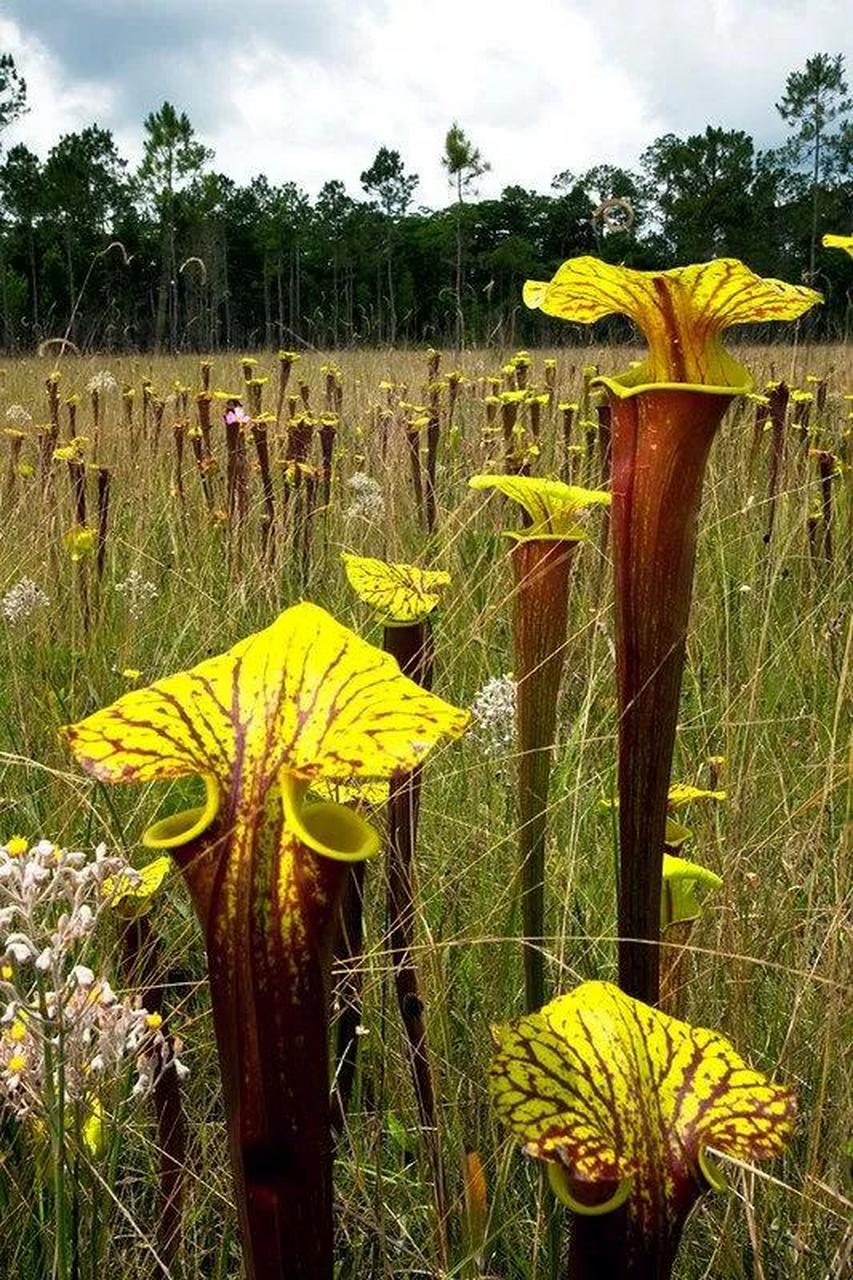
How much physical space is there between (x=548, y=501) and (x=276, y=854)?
0.71 meters

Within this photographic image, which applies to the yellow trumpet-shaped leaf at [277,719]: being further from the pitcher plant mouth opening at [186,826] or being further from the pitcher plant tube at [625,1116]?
the pitcher plant tube at [625,1116]

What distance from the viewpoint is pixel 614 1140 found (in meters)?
0.72

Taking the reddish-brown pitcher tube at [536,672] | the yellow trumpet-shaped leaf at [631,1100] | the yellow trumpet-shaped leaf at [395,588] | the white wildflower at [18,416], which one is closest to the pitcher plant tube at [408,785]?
the yellow trumpet-shaped leaf at [395,588]

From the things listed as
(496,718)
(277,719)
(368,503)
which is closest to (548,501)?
(277,719)

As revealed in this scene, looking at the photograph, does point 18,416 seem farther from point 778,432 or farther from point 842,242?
point 842,242

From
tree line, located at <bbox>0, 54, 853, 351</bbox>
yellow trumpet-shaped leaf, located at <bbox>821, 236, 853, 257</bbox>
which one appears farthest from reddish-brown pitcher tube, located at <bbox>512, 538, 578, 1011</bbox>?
tree line, located at <bbox>0, 54, 853, 351</bbox>

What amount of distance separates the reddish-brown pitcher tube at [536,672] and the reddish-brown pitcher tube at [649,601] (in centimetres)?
31

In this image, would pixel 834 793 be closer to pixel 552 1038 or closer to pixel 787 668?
pixel 787 668

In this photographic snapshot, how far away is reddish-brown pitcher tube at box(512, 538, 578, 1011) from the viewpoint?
125 cm

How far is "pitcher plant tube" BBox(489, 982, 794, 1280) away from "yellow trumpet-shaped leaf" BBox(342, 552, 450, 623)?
65 centimetres

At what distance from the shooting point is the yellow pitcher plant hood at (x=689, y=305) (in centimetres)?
91

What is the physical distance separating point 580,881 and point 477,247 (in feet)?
194

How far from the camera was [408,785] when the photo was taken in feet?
4.56

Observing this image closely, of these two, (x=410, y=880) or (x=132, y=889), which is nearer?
(x=132, y=889)
